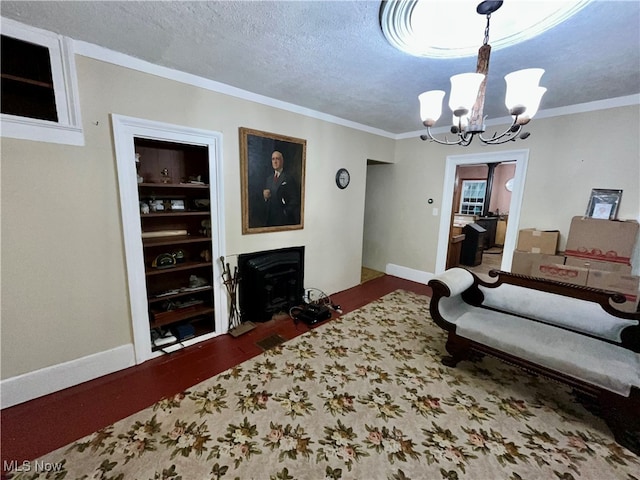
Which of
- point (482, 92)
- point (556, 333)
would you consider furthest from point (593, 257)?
point (482, 92)

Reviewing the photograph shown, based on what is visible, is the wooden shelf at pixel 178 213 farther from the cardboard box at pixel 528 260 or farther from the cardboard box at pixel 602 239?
the cardboard box at pixel 602 239

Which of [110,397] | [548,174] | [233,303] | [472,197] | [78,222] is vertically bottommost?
[110,397]

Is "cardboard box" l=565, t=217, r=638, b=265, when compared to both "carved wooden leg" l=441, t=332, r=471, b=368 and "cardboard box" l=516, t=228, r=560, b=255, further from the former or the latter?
"carved wooden leg" l=441, t=332, r=471, b=368

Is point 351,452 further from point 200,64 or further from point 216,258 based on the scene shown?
point 200,64

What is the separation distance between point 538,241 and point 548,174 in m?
0.83

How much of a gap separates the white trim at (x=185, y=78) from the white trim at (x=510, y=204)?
1900 millimetres

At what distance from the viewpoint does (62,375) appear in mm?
1911

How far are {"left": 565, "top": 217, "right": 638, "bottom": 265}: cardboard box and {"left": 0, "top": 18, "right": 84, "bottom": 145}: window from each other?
14.6 ft

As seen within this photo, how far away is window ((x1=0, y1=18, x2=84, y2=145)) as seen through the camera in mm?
1595

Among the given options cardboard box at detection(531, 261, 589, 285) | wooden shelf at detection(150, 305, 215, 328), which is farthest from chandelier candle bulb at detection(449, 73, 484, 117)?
wooden shelf at detection(150, 305, 215, 328)

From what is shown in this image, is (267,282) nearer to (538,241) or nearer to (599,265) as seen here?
(538,241)

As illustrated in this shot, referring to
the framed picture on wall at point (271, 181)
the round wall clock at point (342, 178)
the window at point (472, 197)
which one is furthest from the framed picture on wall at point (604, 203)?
the window at point (472, 197)

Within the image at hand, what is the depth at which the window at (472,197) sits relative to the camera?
7.70 meters

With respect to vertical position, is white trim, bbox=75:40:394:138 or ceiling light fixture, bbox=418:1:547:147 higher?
white trim, bbox=75:40:394:138
